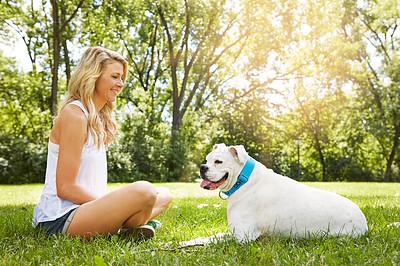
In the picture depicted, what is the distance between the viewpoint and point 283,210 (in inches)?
116

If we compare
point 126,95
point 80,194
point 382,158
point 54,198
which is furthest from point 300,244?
point 382,158

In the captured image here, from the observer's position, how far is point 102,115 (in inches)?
151

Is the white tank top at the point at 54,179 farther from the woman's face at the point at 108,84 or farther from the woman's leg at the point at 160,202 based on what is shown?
the woman's leg at the point at 160,202

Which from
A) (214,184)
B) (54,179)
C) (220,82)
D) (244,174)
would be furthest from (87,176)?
(220,82)

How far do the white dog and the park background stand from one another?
15917 mm

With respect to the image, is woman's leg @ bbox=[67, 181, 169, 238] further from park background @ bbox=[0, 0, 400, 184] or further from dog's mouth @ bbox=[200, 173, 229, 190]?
park background @ bbox=[0, 0, 400, 184]

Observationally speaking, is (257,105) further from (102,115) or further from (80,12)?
(102,115)

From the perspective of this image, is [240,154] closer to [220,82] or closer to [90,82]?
[90,82]

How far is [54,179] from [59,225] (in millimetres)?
457

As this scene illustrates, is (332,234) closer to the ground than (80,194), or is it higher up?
closer to the ground

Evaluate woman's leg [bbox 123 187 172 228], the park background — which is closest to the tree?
the park background

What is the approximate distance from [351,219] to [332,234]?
0.24m

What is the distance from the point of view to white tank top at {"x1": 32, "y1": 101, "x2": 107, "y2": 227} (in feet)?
10.2

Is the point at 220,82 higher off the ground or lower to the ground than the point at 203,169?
higher
